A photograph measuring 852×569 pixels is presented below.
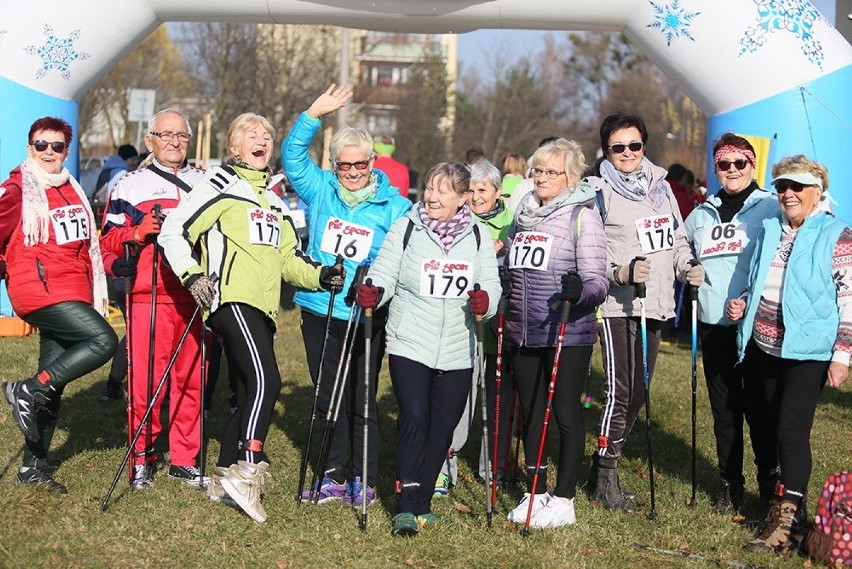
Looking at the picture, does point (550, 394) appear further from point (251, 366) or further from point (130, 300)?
point (130, 300)

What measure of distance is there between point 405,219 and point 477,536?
5.35ft

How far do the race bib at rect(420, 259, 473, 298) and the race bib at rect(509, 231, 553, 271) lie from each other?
0.36m

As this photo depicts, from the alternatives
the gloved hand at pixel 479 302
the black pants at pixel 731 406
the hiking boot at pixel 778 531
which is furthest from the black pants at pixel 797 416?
the gloved hand at pixel 479 302

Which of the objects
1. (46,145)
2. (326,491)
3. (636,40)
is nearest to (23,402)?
(46,145)

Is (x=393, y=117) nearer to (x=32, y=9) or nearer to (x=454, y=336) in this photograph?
(x=32, y=9)

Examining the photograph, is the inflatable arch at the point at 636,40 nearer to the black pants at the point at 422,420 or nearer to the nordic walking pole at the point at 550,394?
the nordic walking pole at the point at 550,394

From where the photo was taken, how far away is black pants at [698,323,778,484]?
19.4 ft

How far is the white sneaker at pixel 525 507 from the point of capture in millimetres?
5633

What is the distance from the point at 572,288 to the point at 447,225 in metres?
0.71

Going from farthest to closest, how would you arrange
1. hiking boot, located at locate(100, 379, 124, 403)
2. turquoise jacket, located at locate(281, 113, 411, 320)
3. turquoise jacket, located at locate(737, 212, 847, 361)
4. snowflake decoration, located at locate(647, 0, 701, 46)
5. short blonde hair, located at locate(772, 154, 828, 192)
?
snowflake decoration, located at locate(647, 0, 701, 46) < hiking boot, located at locate(100, 379, 124, 403) < turquoise jacket, located at locate(281, 113, 411, 320) < short blonde hair, located at locate(772, 154, 828, 192) < turquoise jacket, located at locate(737, 212, 847, 361)

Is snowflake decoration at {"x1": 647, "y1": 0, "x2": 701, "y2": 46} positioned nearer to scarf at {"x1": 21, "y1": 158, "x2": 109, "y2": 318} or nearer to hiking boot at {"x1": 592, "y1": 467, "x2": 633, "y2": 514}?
hiking boot at {"x1": 592, "y1": 467, "x2": 633, "y2": 514}

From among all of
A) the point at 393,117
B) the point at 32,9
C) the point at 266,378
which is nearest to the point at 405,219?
the point at 266,378

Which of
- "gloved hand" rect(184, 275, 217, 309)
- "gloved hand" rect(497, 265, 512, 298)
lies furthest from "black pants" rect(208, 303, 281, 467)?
"gloved hand" rect(497, 265, 512, 298)

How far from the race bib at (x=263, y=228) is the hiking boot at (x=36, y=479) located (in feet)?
5.77
